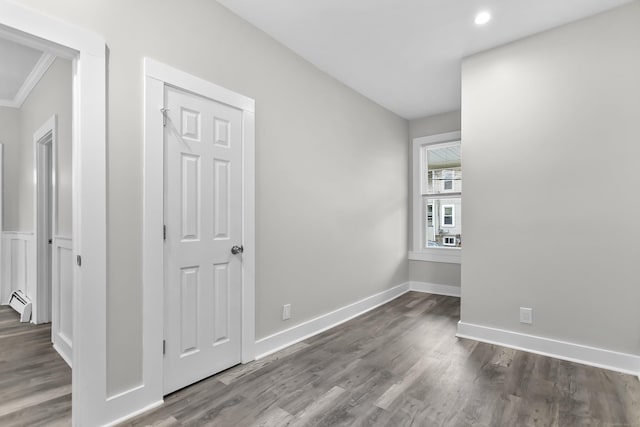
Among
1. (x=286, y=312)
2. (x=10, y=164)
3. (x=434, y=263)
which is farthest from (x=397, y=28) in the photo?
(x=10, y=164)

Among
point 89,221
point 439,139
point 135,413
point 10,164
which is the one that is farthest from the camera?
point 439,139

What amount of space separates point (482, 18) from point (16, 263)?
6.04m

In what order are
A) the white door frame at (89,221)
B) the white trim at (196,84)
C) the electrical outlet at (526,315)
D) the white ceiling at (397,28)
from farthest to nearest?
the electrical outlet at (526,315) → the white ceiling at (397,28) → the white trim at (196,84) → the white door frame at (89,221)

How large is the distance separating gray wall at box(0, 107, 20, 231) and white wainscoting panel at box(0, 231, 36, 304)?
0.23m

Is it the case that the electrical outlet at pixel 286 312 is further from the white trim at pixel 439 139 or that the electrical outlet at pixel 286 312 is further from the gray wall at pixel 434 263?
the white trim at pixel 439 139

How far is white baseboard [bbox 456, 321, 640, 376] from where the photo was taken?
236 centimetres

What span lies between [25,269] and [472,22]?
18.4 ft

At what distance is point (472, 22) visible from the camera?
2.55 m

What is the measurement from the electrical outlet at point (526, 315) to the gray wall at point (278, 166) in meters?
1.71

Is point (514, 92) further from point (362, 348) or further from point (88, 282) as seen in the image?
point (88, 282)

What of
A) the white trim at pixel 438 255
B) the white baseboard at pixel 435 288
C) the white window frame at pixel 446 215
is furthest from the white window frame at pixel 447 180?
the white baseboard at pixel 435 288

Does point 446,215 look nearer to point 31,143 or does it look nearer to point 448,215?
point 448,215

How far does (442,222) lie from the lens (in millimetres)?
5023

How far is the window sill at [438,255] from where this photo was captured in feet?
15.2
